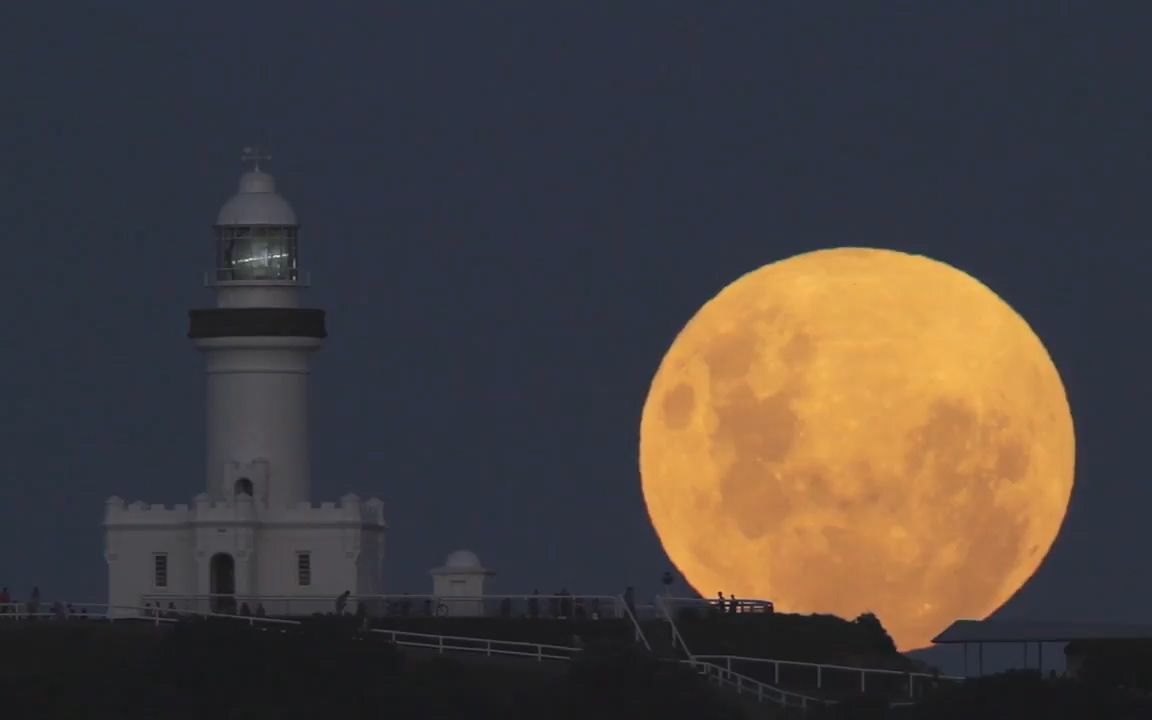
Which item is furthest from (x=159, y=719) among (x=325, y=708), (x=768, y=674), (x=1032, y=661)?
(x=1032, y=661)

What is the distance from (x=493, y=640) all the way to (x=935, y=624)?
16746 millimetres

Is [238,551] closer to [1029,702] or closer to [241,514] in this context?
[241,514]

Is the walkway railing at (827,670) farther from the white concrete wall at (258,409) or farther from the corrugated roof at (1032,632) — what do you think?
the white concrete wall at (258,409)

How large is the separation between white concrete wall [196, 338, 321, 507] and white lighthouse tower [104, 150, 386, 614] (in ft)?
0.07

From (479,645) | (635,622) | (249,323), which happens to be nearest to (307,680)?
(479,645)

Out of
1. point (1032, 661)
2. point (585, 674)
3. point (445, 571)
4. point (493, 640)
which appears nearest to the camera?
point (585, 674)

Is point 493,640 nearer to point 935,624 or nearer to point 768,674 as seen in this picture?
point 768,674

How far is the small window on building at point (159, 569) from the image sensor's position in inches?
4392

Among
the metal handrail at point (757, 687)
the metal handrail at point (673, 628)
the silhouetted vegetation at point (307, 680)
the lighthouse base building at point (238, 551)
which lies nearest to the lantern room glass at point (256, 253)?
the lighthouse base building at point (238, 551)

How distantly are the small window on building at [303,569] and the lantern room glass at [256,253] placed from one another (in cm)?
648

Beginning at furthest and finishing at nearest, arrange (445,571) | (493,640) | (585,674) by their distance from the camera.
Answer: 1. (445,571)
2. (493,640)
3. (585,674)

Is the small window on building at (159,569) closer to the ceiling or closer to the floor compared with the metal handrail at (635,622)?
closer to the ceiling

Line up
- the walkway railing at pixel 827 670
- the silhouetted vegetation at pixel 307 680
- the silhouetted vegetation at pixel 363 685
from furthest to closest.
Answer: the walkway railing at pixel 827 670, the silhouetted vegetation at pixel 307 680, the silhouetted vegetation at pixel 363 685

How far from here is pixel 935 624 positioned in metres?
115
